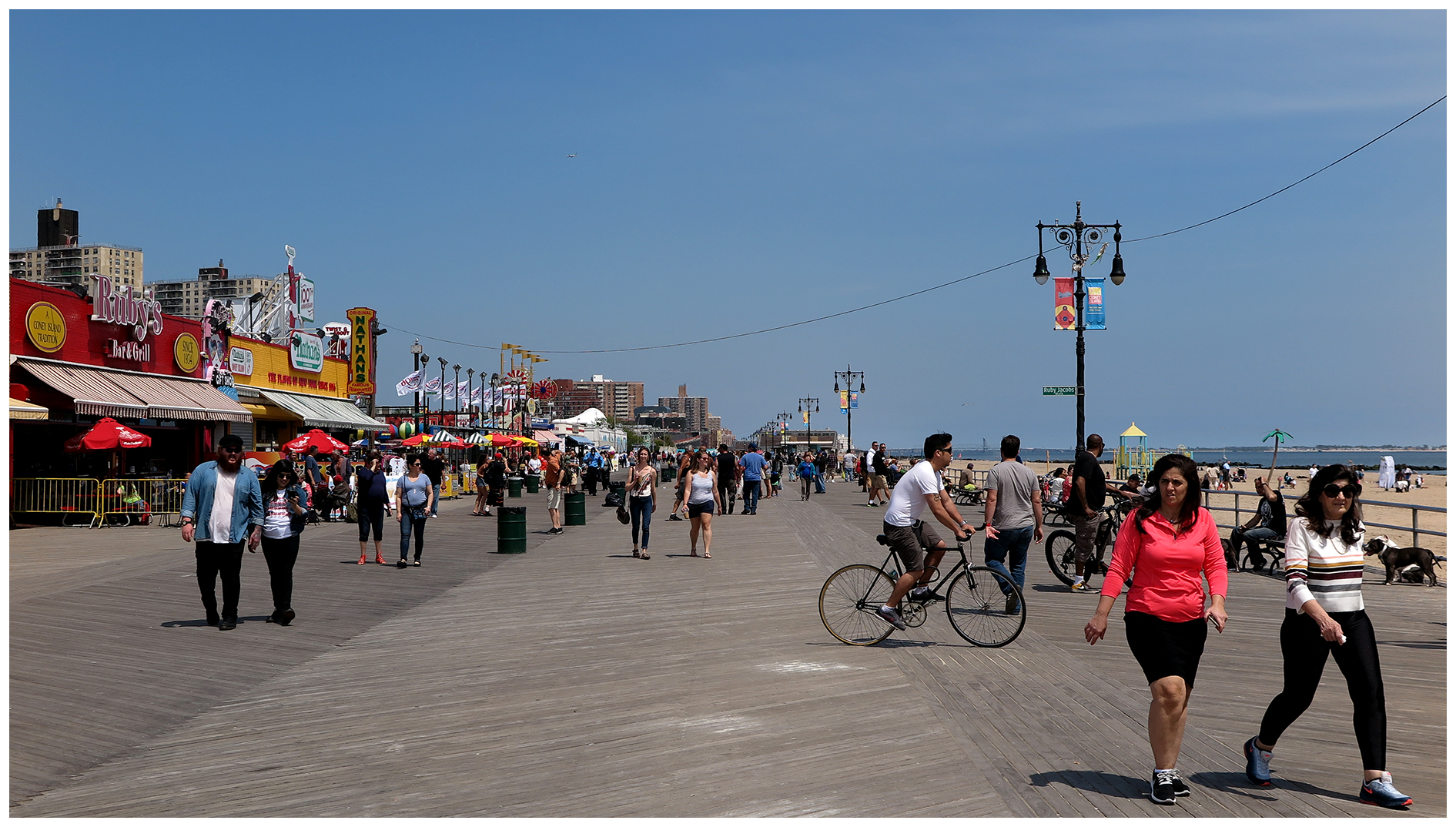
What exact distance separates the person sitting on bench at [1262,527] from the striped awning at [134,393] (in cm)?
2209

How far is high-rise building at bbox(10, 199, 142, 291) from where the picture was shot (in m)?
51.0

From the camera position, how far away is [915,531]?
9.25 meters

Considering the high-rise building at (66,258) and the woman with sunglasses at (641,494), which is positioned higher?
the high-rise building at (66,258)

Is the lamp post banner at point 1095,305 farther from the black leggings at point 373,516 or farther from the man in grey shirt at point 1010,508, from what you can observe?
the black leggings at point 373,516

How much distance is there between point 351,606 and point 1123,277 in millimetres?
17874

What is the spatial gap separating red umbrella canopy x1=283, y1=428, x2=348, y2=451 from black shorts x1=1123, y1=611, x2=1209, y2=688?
25853mm

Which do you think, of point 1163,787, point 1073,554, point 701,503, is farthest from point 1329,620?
point 701,503

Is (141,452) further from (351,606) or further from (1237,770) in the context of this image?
(1237,770)

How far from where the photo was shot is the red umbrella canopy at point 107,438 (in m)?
22.2

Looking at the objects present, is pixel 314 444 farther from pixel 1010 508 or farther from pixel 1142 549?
pixel 1142 549

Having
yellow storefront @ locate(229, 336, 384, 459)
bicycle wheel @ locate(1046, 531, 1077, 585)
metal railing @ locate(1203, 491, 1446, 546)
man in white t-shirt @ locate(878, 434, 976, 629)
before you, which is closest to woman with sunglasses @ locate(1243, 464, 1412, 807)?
metal railing @ locate(1203, 491, 1446, 546)

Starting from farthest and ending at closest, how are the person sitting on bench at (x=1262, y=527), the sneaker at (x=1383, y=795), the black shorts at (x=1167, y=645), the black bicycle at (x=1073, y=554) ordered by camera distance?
the person sitting on bench at (x=1262, y=527)
the black bicycle at (x=1073, y=554)
the black shorts at (x=1167, y=645)
the sneaker at (x=1383, y=795)

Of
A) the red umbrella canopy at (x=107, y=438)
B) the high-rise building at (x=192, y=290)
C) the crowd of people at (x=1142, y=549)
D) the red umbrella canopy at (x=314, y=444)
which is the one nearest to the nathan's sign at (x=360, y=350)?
the red umbrella canopy at (x=314, y=444)

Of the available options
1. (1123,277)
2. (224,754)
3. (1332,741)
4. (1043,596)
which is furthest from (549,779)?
(1123,277)
